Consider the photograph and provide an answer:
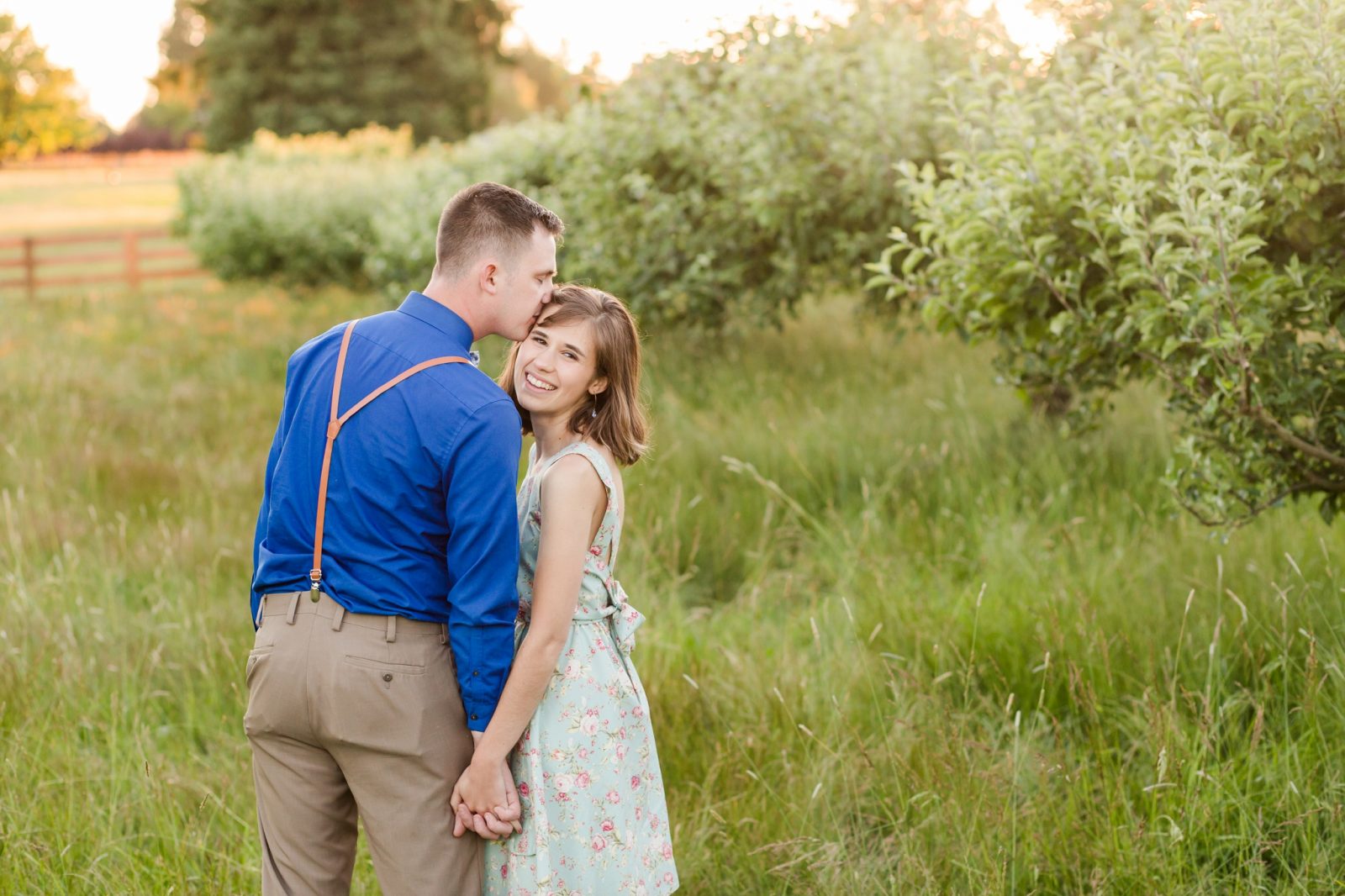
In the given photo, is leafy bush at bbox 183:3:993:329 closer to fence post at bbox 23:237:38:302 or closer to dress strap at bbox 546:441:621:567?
dress strap at bbox 546:441:621:567

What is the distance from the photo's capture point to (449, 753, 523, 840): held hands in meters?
2.49

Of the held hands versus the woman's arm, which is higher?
the woman's arm

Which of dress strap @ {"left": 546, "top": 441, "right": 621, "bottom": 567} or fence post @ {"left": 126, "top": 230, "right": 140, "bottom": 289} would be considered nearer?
dress strap @ {"left": 546, "top": 441, "right": 621, "bottom": 567}

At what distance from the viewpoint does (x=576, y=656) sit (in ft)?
8.68

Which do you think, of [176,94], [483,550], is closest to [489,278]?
[483,550]

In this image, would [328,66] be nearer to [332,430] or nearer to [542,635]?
[332,430]

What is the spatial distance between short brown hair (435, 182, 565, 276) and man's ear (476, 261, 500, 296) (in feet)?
0.11

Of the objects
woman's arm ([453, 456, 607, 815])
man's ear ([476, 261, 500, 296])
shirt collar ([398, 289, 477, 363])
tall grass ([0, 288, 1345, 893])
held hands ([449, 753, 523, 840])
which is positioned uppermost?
man's ear ([476, 261, 500, 296])

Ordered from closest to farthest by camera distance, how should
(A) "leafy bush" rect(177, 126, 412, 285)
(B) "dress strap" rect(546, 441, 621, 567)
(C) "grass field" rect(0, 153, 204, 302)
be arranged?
(B) "dress strap" rect(546, 441, 621, 567), (A) "leafy bush" rect(177, 126, 412, 285), (C) "grass field" rect(0, 153, 204, 302)

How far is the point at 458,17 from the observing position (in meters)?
41.7

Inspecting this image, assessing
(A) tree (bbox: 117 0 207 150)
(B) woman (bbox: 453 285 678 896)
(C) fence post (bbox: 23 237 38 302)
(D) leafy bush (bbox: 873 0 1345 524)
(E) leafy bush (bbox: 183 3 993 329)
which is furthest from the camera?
(A) tree (bbox: 117 0 207 150)

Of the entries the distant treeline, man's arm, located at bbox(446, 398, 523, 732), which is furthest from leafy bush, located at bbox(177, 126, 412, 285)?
man's arm, located at bbox(446, 398, 523, 732)

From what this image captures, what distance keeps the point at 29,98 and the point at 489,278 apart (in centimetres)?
4546

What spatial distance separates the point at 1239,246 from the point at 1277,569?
1747 mm
